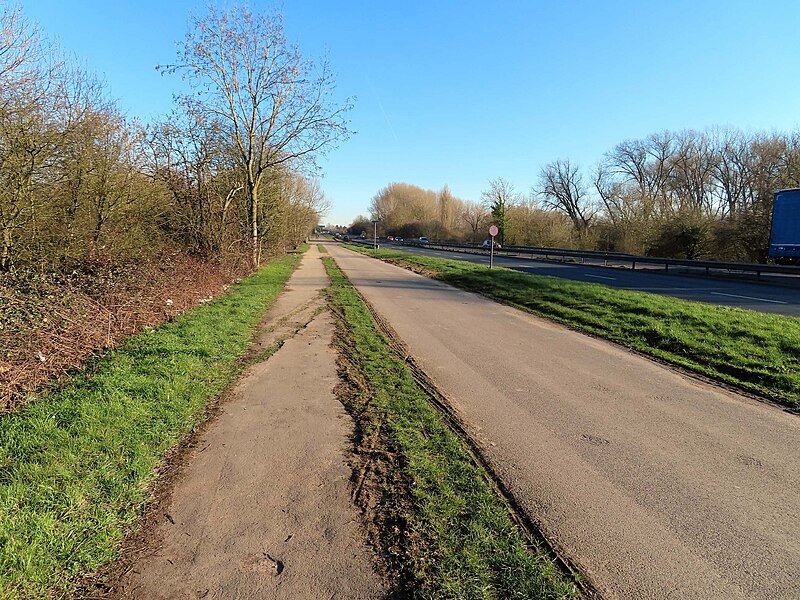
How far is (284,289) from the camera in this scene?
1714 centimetres

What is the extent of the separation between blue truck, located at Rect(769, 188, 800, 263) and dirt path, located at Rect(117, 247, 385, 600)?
27331mm

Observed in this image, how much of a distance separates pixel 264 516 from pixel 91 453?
1.72m

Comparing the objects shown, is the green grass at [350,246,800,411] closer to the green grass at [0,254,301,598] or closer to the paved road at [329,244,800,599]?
the paved road at [329,244,800,599]

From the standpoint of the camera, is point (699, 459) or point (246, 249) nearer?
point (699, 459)

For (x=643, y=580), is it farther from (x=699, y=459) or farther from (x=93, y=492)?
(x=93, y=492)

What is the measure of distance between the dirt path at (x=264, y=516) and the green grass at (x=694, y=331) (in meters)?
5.68

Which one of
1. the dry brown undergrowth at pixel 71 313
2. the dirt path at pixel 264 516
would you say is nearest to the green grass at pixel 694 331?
the dirt path at pixel 264 516

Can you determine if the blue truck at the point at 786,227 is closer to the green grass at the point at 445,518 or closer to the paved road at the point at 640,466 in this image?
the paved road at the point at 640,466

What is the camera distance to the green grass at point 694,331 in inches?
262

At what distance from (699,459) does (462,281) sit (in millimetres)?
16286

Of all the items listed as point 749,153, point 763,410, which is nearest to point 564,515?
point 763,410

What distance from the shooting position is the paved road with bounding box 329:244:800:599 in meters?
2.76

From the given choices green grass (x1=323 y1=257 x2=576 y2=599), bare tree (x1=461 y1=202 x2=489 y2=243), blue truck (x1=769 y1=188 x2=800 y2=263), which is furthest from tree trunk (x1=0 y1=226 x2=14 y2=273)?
bare tree (x1=461 y1=202 x2=489 y2=243)

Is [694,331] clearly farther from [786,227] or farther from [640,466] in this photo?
[786,227]
